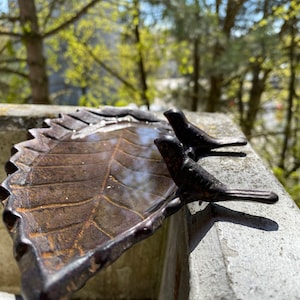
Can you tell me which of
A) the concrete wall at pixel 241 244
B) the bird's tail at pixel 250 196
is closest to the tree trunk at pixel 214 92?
the concrete wall at pixel 241 244

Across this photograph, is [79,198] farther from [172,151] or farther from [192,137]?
[192,137]

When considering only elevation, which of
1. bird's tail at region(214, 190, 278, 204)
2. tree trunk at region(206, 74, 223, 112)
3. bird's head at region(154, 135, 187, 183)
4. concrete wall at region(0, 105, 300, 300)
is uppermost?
bird's head at region(154, 135, 187, 183)

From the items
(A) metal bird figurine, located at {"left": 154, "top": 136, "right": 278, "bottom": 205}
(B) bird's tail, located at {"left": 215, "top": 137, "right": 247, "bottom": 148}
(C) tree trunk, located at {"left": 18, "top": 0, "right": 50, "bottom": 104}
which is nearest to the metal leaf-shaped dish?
(A) metal bird figurine, located at {"left": 154, "top": 136, "right": 278, "bottom": 205}

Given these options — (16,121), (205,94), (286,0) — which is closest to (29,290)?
(16,121)

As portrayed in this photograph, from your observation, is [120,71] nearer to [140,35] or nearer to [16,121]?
[140,35]

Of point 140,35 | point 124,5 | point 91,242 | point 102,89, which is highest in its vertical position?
point 124,5

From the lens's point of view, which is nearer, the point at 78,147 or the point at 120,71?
the point at 78,147

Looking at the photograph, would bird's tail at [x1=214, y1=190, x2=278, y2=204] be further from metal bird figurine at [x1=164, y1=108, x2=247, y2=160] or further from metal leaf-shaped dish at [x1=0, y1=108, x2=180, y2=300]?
metal bird figurine at [x1=164, y1=108, x2=247, y2=160]
